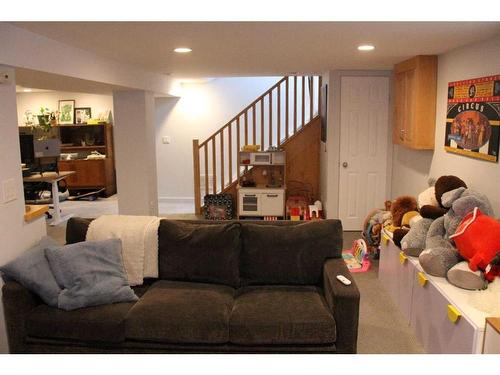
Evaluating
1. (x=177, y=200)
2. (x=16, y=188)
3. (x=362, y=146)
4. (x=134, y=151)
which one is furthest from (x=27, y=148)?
(x=362, y=146)

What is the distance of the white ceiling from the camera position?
2.80 m

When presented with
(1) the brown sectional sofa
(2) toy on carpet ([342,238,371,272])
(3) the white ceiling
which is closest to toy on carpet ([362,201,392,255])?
(2) toy on carpet ([342,238,371,272])

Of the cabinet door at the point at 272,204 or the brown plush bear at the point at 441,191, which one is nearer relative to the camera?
the brown plush bear at the point at 441,191

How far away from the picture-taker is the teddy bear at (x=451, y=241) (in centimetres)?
266

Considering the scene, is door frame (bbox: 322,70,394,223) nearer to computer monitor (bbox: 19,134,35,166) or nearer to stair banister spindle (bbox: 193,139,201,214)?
stair banister spindle (bbox: 193,139,201,214)

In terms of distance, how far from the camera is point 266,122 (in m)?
7.53

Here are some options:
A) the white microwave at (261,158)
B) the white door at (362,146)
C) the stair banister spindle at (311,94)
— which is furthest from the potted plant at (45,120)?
the white door at (362,146)

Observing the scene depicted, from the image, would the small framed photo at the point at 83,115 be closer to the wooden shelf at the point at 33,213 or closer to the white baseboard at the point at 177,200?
the white baseboard at the point at 177,200

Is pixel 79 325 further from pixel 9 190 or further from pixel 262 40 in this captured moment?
pixel 262 40

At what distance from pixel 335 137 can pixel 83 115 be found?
5.59m

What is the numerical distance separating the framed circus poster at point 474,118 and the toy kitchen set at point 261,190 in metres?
2.76
